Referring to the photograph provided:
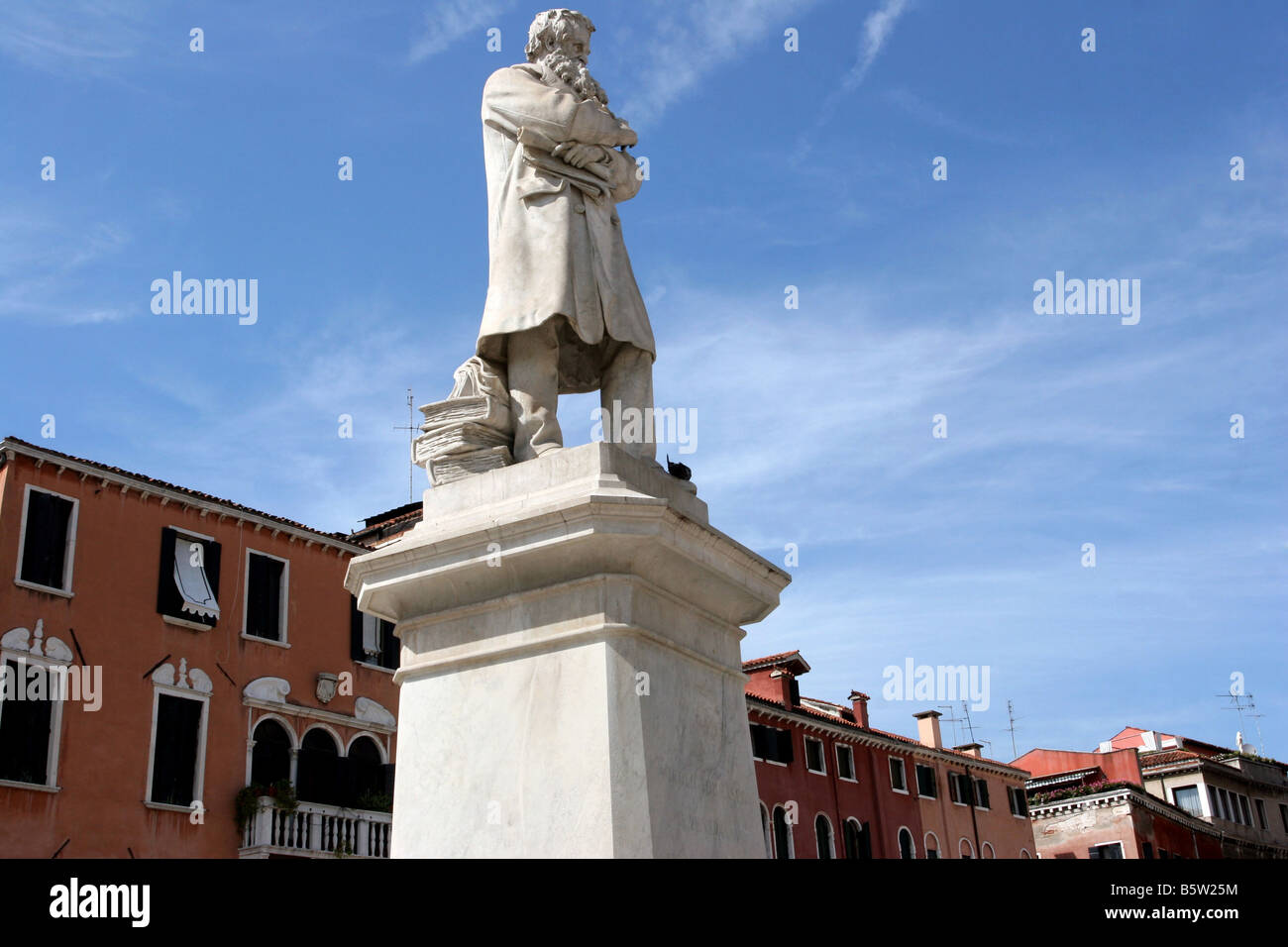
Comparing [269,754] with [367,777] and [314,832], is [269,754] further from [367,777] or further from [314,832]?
[367,777]

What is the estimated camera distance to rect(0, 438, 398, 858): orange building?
2258 cm

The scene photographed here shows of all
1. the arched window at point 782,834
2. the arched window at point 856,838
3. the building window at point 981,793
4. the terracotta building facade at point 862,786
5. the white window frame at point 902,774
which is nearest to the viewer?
the arched window at point 782,834

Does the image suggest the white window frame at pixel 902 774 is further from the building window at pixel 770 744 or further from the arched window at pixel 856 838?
the building window at pixel 770 744

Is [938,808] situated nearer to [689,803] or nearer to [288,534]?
[288,534]

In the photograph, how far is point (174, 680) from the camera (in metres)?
24.9

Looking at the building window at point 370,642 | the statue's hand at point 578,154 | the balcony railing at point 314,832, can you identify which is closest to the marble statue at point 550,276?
the statue's hand at point 578,154

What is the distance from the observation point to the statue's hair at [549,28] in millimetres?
5930

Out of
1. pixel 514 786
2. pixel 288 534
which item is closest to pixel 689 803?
pixel 514 786

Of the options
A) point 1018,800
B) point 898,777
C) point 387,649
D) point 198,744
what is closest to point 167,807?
point 198,744

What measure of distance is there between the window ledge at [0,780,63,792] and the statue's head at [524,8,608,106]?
19919 mm

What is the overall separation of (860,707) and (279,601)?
1008 inches

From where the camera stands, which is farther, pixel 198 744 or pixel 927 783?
pixel 927 783
